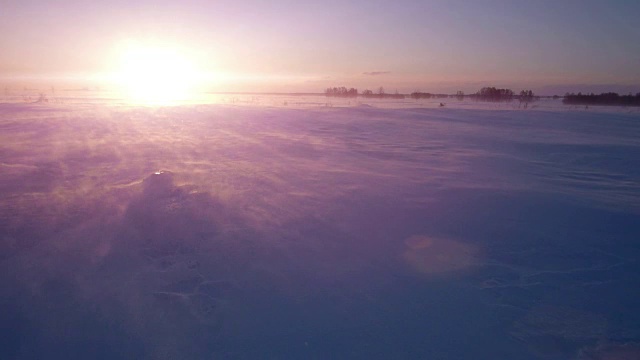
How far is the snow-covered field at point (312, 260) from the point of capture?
3.26m

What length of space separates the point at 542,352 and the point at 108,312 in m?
3.53

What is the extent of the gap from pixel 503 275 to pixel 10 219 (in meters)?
5.65

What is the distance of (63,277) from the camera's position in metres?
3.91

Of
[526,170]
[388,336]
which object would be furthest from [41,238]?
[526,170]

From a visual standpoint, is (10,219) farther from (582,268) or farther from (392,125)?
(392,125)

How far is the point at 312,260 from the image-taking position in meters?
4.33

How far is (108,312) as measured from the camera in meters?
3.49

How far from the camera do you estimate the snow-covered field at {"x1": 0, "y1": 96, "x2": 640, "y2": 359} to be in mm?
3260

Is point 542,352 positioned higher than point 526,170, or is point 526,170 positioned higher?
point 526,170

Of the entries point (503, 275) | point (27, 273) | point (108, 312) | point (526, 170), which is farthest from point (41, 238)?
point (526, 170)

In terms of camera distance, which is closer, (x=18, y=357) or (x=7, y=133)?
(x=18, y=357)

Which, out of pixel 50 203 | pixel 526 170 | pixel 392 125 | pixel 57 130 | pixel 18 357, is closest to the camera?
pixel 18 357

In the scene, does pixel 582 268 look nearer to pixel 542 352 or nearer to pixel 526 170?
pixel 542 352

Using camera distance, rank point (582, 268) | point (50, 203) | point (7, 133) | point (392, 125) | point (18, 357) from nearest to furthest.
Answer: point (18, 357), point (582, 268), point (50, 203), point (7, 133), point (392, 125)
